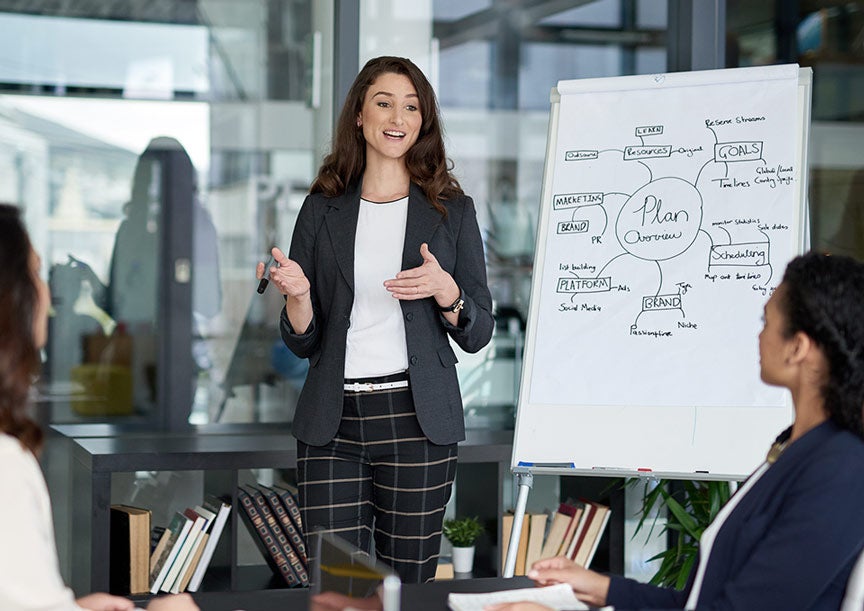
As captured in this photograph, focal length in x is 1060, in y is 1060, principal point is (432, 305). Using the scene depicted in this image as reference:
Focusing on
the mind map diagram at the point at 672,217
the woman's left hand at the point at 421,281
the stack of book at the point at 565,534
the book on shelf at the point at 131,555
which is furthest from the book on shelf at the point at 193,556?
the woman's left hand at the point at 421,281

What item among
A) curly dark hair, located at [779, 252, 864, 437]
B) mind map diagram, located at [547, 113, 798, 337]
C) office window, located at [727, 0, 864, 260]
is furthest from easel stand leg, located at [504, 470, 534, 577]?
office window, located at [727, 0, 864, 260]

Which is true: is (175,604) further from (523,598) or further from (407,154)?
(407,154)

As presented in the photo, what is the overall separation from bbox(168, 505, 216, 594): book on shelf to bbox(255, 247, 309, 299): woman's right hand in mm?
1308

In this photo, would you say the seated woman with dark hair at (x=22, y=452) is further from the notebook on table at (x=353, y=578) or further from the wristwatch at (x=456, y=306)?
the wristwatch at (x=456, y=306)

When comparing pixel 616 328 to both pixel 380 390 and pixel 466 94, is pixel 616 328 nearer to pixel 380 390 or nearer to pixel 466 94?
pixel 380 390

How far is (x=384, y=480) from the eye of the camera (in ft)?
7.65

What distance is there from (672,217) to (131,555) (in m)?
1.90

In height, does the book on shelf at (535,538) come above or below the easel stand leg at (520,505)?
below

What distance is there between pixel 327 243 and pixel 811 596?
1377 millimetres

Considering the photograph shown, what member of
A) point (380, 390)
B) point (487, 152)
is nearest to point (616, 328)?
point (380, 390)

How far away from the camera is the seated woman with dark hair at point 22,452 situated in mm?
1235

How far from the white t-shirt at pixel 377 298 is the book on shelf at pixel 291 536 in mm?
1222

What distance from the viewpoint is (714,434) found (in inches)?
111

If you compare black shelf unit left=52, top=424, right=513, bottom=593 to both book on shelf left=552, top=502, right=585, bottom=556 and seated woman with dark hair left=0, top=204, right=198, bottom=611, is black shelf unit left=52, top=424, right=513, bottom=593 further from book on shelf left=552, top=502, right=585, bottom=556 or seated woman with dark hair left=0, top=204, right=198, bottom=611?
seated woman with dark hair left=0, top=204, right=198, bottom=611
